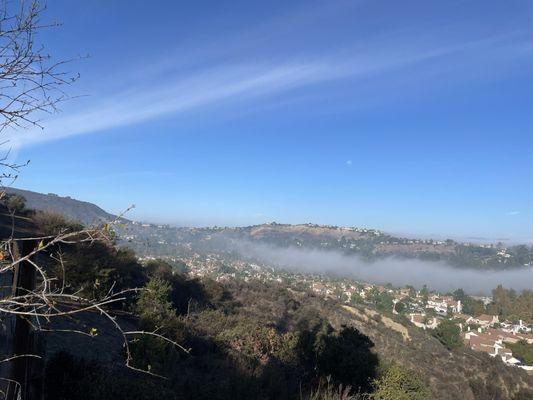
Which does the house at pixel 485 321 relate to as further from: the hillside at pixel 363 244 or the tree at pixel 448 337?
the hillside at pixel 363 244

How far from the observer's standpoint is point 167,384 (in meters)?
7.45

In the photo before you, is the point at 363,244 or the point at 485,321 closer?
the point at 485,321

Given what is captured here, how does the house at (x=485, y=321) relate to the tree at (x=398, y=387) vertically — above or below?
below

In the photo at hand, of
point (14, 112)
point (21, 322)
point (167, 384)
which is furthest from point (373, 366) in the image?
point (14, 112)

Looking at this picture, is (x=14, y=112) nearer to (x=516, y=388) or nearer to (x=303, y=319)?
(x=303, y=319)

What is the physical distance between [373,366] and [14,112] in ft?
38.7

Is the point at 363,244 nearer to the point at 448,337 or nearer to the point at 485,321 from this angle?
the point at 485,321

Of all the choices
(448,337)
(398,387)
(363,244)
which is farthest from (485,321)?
(363,244)

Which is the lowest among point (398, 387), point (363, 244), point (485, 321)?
point (485, 321)

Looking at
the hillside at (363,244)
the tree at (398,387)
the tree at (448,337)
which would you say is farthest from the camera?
the hillside at (363,244)

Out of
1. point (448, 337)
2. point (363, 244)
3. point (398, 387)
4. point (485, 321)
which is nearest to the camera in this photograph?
point (398, 387)

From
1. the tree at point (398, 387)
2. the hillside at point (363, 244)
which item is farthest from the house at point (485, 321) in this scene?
the hillside at point (363, 244)

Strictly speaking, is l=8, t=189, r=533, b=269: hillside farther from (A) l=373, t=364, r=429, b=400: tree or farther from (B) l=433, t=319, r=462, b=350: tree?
(A) l=373, t=364, r=429, b=400: tree

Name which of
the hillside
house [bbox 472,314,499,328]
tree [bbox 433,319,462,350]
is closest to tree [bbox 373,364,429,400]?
tree [bbox 433,319,462,350]
